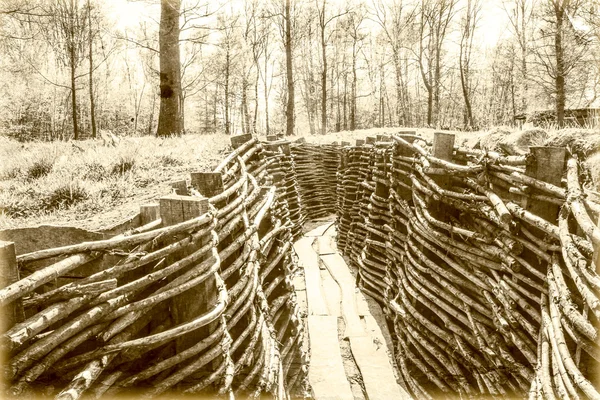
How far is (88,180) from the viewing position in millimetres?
3695

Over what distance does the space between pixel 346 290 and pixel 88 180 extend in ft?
12.6

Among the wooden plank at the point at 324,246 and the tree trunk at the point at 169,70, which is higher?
the tree trunk at the point at 169,70

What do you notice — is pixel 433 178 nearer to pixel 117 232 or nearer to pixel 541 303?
pixel 541 303

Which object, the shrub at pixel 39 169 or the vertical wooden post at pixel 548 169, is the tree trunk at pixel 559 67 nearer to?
the vertical wooden post at pixel 548 169

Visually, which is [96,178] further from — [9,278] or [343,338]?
[343,338]

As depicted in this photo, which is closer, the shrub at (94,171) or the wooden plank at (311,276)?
the shrub at (94,171)

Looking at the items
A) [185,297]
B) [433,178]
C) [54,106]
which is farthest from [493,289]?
[54,106]

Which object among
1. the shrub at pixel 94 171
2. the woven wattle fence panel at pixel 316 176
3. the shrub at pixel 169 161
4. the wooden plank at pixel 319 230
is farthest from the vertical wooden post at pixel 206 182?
the woven wattle fence panel at pixel 316 176

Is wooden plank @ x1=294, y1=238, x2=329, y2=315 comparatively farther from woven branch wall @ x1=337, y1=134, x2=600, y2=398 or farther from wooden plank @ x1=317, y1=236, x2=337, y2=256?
woven branch wall @ x1=337, y1=134, x2=600, y2=398

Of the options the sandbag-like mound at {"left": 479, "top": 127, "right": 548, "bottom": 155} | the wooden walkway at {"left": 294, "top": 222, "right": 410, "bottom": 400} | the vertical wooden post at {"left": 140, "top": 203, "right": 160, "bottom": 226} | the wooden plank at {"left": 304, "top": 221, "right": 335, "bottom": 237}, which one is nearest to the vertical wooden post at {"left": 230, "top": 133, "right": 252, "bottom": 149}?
the wooden walkway at {"left": 294, "top": 222, "right": 410, "bottom": 400}

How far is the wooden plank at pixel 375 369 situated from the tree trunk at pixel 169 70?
4339 millimetres

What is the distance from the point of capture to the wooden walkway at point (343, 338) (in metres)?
4.06

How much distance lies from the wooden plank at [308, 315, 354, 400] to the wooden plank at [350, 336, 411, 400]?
0.18 m

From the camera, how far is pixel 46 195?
3.36 m
